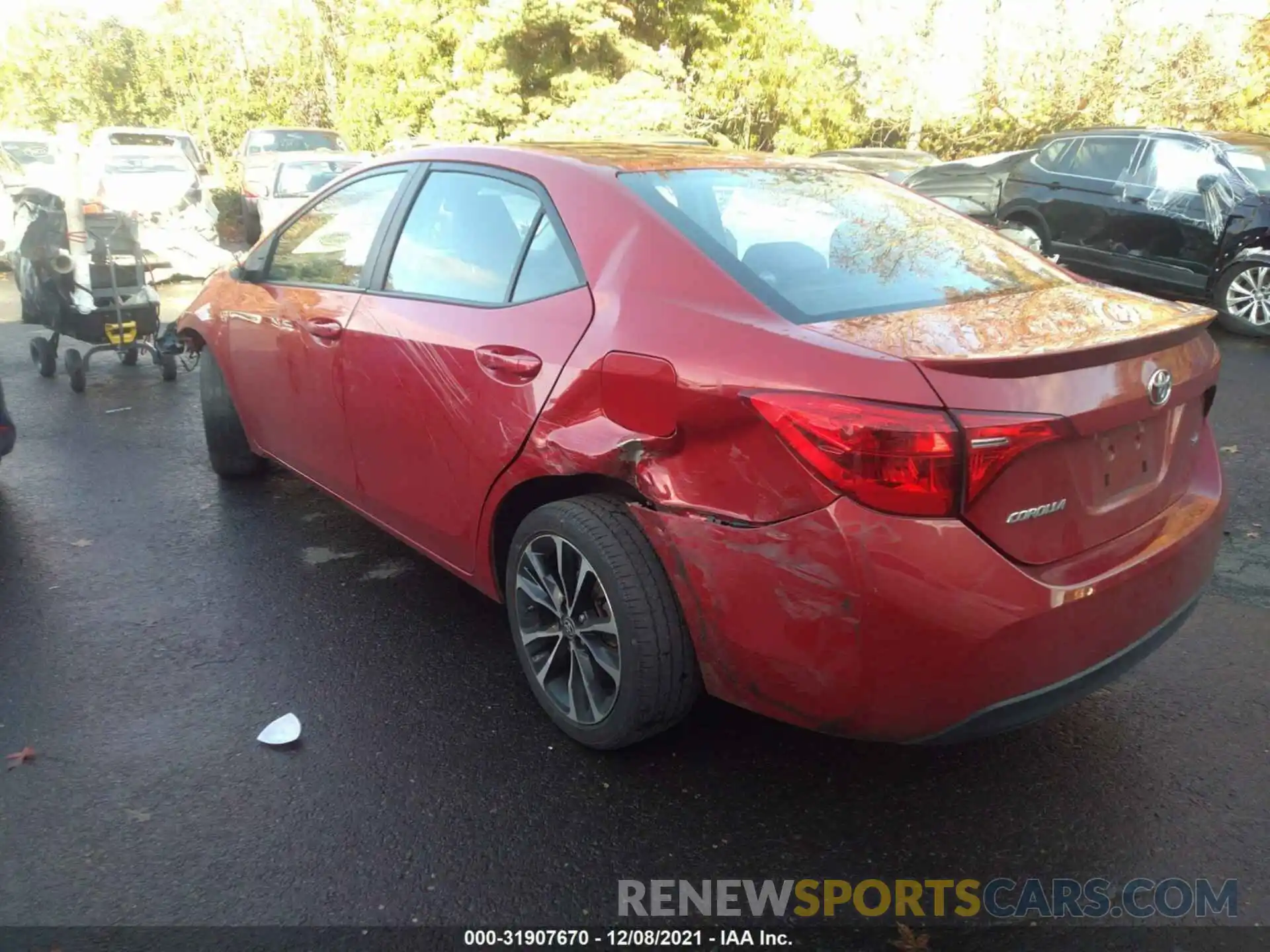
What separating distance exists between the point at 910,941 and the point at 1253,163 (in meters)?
9.39

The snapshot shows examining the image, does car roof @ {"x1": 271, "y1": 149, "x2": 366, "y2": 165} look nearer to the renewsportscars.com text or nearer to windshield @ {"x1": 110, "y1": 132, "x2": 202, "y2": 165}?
windshield @ {"x1": 110, "y1": 132, "x2": 202, "y2": 165}

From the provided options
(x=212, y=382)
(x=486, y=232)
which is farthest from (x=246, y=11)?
(x=486, y=232)

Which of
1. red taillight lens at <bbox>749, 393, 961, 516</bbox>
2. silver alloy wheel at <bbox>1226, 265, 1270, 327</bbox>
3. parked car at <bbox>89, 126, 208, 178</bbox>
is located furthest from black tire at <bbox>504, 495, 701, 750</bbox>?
parked car at <bbox>89, 126, 208, 178</bbox>

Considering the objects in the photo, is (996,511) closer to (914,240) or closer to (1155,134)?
(914,240)

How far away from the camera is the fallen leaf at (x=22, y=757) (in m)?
2.95

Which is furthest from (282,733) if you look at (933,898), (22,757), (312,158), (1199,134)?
(312,158)

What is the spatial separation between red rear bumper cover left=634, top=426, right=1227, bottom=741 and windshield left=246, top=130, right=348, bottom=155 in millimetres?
19057

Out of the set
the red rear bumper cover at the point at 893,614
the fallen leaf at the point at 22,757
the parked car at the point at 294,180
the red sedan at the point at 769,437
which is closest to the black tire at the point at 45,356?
A: the red sedan at the point at 769,437

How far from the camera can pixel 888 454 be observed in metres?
2.19

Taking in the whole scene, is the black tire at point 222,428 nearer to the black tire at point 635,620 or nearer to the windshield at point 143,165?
the black tire at point 635,620

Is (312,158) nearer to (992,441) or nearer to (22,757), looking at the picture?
(22,757)

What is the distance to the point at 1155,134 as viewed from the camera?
9.90 metres

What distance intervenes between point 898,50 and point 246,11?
17.5 m

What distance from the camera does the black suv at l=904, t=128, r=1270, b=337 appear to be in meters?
8.88
